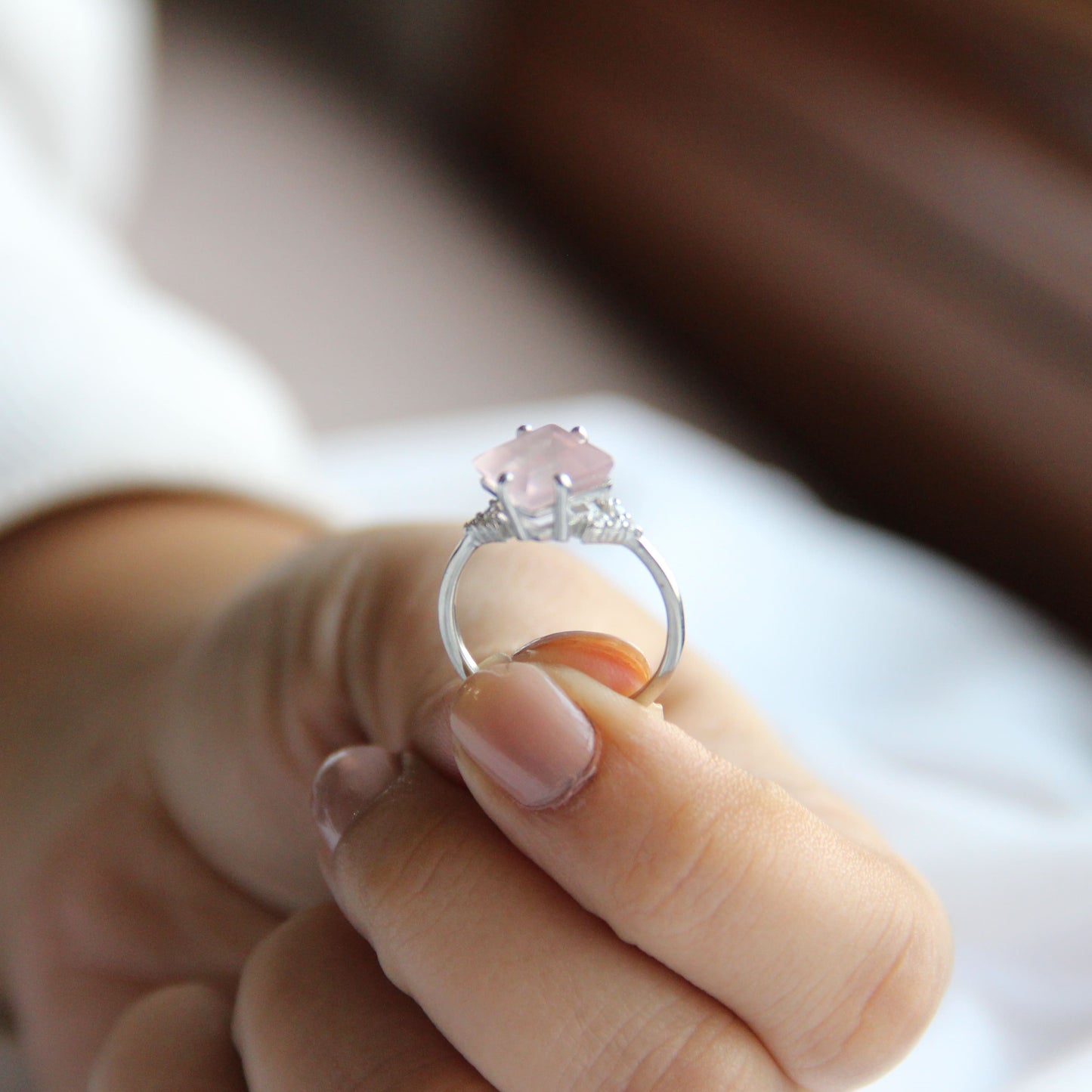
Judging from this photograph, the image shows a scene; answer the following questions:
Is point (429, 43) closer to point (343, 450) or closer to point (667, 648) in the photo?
point (343, 450)

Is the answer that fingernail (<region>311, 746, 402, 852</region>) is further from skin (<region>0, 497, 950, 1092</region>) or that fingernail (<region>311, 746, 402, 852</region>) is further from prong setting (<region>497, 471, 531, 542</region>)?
prong setting (<region>497, 471, 531, 542</region>)

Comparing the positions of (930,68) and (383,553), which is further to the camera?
(930,68)

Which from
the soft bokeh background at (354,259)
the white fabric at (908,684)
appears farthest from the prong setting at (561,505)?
the soft bokeh background at (354,259)

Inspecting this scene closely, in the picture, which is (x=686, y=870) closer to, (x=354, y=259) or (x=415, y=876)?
(x=415, y=876)

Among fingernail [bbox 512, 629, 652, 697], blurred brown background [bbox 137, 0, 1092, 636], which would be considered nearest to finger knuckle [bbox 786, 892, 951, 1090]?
fingernail [bbox 512, 629, 652, 697]

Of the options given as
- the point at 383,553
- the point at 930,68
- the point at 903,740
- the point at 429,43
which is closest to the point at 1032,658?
the point at 903,740
